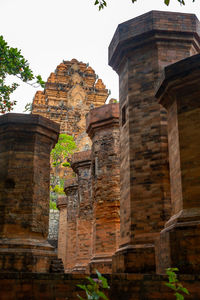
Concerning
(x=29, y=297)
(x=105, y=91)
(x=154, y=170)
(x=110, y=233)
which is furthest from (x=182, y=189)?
(x=105, y=91)

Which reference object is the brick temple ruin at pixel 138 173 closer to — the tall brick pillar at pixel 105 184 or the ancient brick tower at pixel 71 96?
the tall brick pillar at pixel 105 184

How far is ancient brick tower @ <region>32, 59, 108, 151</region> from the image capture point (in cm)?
4219

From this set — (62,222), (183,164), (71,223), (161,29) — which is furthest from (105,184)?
(62,222)

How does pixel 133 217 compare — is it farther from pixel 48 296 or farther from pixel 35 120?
pixel 35 120

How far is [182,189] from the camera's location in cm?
666

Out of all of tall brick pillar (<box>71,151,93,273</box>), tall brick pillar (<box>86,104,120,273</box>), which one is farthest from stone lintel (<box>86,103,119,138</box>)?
tall brick pillar (<box>71,151,93,273</box>)

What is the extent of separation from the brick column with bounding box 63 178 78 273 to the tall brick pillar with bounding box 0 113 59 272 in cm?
959

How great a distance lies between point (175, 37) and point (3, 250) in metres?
6.98

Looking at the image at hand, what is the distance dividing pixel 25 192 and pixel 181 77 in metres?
5.26

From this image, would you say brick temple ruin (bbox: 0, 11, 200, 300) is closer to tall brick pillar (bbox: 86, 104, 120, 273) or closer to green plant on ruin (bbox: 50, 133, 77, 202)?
tall brick pillar (bbox: 86, 104, 120, 273)

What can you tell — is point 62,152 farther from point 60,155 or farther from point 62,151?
point 60,155

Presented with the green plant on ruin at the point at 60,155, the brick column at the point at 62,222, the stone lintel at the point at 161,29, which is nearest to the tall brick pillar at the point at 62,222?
the brick column at the point at 62,222

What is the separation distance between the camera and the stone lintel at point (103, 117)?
13.6 metres

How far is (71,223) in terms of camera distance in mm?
20266
